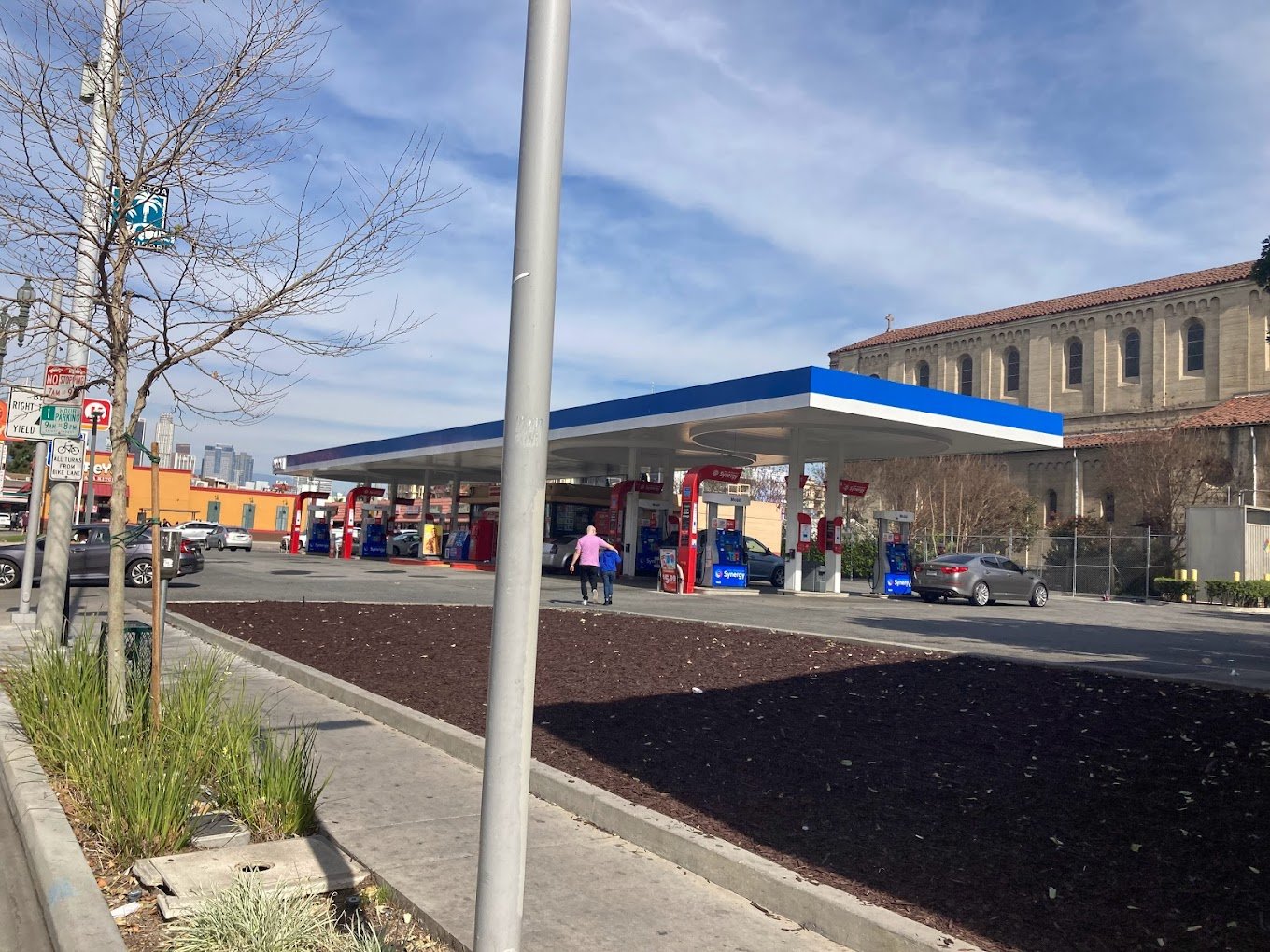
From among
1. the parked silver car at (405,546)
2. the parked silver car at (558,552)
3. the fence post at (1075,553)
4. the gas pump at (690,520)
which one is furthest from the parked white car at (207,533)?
the fence post at (1075,553)

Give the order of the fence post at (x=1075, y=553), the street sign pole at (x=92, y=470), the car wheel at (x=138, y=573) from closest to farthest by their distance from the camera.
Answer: the street sign pole at (x=92, y=470)
the car wheel at (x=138, y=573)
the fence post at (x=1075, y=553)

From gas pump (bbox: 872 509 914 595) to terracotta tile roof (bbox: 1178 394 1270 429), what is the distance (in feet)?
75.2

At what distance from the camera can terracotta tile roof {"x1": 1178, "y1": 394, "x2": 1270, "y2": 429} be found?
148 ft

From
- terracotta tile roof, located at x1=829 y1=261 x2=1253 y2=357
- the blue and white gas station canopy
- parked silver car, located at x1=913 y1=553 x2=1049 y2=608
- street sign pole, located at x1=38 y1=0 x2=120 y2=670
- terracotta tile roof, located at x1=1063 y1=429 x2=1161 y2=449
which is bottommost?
parked silver car, located at x1=913 y1=553 x2=1049 y2=608

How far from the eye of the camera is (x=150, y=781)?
5.29 m

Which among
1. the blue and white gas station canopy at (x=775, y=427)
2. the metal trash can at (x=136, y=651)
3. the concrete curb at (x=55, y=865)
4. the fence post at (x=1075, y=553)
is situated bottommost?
the concrete curb at (x=55, y=865)

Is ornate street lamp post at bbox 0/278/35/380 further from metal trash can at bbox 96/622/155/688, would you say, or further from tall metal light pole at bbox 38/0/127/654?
metal trash can at bbox 96/622/155/688

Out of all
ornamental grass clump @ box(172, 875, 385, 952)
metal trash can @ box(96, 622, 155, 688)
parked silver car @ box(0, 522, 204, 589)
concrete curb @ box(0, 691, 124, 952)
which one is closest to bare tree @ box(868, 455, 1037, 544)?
parked silver car @ box(0, 522, 204, 589)

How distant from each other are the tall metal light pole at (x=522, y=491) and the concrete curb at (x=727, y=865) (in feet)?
5.64

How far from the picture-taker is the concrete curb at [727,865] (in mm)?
4105

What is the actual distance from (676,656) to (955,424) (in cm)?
1646

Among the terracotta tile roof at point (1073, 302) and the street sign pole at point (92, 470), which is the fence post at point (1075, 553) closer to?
the terracotta tile roof at point (1073, 302)

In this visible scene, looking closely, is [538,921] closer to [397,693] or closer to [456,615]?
[397,693]

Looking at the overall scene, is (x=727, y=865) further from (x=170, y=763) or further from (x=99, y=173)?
(x=99, y=173)
